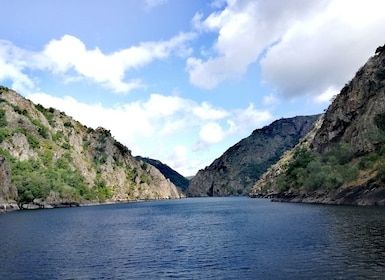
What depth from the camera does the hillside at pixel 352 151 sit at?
12387 cm

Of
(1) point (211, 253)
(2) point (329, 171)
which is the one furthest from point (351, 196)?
(1) point (211, 253)

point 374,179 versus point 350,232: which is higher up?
point 374,179

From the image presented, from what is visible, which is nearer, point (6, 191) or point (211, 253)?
point (211, 253)

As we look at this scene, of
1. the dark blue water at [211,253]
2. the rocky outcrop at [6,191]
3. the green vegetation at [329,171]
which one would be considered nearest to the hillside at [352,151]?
the green vegetation at [329,171]

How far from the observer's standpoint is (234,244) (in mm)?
58906

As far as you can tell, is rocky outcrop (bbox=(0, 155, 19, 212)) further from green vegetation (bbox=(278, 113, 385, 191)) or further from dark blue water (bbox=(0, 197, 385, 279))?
green vegetation (bbox=(278, 113, 385, 191))

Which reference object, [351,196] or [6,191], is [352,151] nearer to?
[351,196]

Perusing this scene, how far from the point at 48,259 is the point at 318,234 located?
40596mm

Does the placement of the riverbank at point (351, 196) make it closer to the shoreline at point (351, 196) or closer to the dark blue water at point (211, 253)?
the shoreline at point (351, 196)

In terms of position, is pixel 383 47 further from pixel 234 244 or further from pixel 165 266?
pixel 165 266

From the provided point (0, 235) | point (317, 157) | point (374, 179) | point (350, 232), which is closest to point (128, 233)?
point (0, 235)

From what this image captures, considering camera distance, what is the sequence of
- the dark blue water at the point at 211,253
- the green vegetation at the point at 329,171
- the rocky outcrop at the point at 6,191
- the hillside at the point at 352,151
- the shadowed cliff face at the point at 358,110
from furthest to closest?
1. the rocky outcrop at the point at 6,191
2. the shadowed cliff face at the point at 358,110
3. the green vegetation at the point at 329,171
4. the hillside at the point at 352,151
5. the dark blue water at the point at 211,253

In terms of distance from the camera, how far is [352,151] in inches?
5871

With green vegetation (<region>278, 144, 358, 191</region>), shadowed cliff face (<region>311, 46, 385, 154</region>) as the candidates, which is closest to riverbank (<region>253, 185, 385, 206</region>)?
green vegetation (<region>278, 144, 358, 191</region>)
